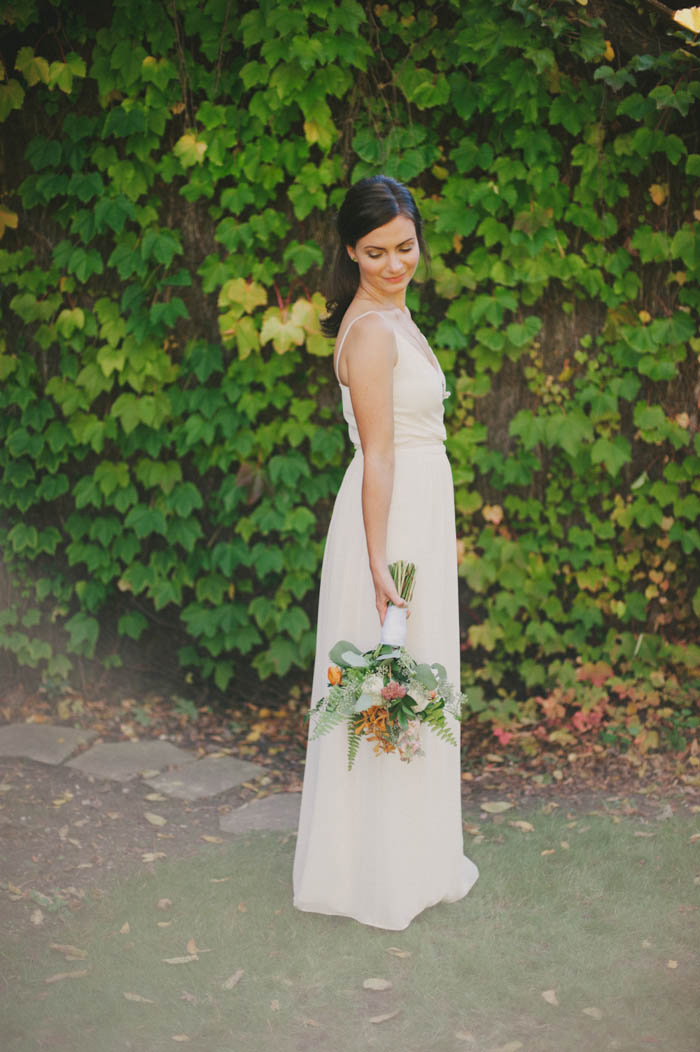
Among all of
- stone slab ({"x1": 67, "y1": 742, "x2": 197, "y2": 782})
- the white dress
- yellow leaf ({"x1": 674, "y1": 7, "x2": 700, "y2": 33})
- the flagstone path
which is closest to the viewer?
the white dress

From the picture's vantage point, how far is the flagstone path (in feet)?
12.0

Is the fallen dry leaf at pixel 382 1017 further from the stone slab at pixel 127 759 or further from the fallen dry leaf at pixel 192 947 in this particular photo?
the stone slab at pixel 127 759

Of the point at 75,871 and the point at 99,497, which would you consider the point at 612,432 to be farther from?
the point at 75,871

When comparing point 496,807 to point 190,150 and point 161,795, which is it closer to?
point 161,795

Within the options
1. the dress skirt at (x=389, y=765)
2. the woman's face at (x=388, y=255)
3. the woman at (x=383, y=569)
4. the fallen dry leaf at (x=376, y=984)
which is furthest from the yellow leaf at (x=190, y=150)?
the fallen dry leaf at (x=376, y=984)

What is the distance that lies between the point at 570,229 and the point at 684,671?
213 cm

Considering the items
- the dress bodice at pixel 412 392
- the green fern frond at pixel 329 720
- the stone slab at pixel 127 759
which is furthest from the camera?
the stone slab at pixel 127 759

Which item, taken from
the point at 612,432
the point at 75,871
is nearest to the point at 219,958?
the point at 75,871

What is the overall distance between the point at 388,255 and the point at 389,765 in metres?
1.49

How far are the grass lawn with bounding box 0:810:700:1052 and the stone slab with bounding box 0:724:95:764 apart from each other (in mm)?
1083

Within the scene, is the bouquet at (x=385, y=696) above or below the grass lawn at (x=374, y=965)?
above

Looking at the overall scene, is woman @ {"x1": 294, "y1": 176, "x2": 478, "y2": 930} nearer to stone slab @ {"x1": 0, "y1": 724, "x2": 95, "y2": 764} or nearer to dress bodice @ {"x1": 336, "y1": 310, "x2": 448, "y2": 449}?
dress bodice @ {"x1": 336, "y1": 310, "x2": 448, "y2": 449}

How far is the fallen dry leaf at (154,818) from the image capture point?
11.5 ft

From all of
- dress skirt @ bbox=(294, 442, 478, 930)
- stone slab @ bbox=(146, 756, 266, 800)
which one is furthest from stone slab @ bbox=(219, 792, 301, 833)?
dress skirt @ bbox=(294, 442, 478, 930)
